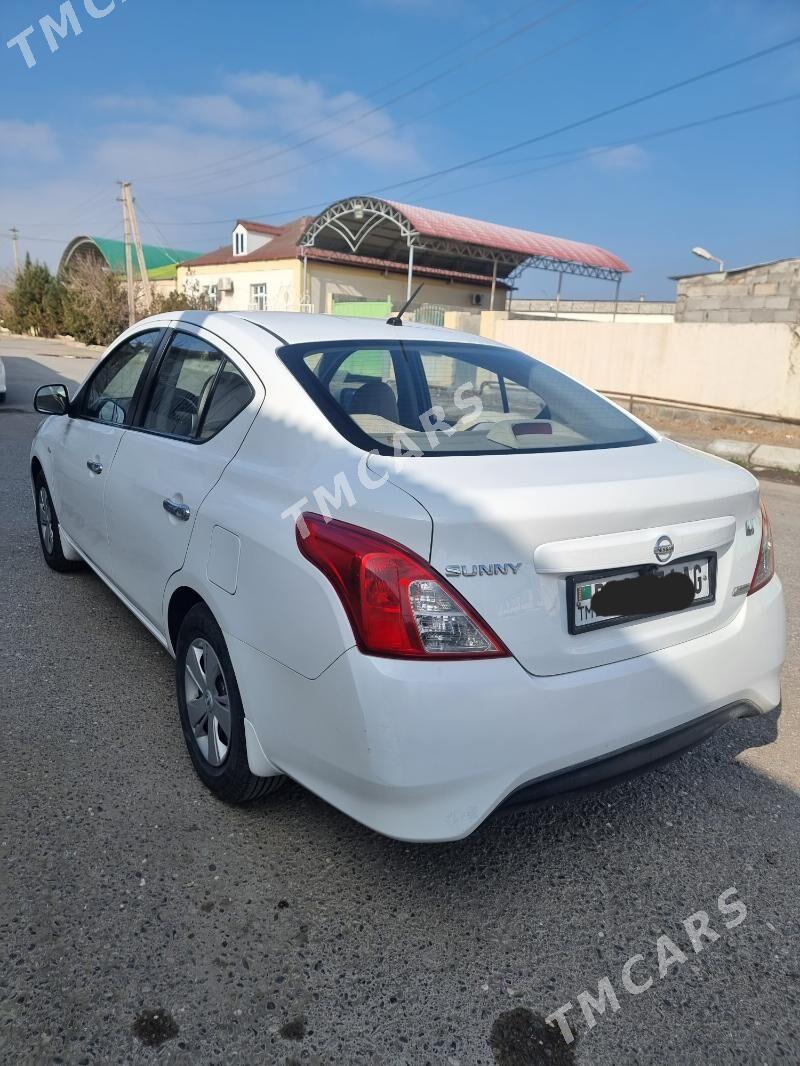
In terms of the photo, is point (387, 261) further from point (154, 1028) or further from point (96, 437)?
point (154, 1028)

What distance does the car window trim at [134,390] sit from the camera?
336cm

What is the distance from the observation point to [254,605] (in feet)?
7.20

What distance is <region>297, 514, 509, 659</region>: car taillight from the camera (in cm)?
186

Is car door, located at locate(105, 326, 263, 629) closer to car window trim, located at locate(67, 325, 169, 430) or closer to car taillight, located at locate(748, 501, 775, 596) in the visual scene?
car window trim, located at locate(67, 325, 169, 430)

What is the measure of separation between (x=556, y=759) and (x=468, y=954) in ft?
1.88

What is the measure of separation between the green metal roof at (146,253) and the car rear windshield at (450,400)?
39884 mm

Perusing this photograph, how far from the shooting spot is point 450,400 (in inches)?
117

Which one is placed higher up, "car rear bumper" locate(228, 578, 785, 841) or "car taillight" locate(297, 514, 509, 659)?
"car taillight" locate(297, 514, 509, 659)

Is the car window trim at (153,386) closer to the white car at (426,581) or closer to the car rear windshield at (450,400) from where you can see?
the white car at (426,581)

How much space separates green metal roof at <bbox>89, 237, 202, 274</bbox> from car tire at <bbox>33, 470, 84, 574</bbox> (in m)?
37.6

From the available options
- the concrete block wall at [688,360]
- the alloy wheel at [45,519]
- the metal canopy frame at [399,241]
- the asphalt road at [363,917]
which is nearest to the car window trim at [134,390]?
the alloy wheel at [45,519]

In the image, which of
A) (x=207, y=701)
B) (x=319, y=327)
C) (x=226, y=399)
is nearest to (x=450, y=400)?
(x=319, y=327)

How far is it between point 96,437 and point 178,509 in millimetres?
1251

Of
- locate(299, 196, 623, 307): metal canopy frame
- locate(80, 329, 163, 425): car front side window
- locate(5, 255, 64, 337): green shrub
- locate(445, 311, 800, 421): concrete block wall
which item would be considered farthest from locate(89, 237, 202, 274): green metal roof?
locate(80, 329, 163, 425): car front side window
